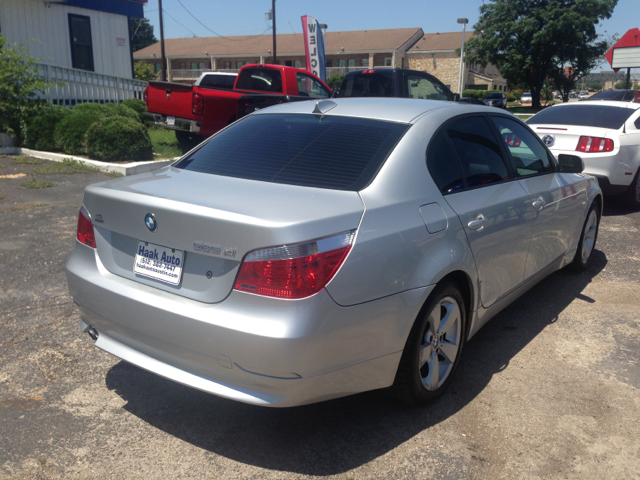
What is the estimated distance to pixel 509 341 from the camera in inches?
164

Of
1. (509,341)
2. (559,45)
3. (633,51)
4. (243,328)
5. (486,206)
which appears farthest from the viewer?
(559,45)

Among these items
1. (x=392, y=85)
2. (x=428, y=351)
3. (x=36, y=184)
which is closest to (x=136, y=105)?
(x=36, y=184)

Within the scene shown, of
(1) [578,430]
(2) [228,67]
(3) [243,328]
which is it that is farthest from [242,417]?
(2) [228,67]

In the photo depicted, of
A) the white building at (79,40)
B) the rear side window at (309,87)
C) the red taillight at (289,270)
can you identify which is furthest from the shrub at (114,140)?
the red taillight at (289,270)

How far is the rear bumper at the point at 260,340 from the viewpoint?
2.42 m

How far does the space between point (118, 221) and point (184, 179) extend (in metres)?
0.43

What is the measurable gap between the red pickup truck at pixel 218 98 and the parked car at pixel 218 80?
99 cm

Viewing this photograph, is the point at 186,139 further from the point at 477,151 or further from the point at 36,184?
the point at 477,151

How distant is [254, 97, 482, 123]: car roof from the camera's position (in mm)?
3430

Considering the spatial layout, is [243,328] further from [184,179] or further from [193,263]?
[184,179]

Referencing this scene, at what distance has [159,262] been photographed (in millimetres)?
2729

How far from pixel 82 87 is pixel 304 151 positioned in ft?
46.1

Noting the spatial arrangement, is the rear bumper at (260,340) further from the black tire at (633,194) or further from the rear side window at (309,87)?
the rear side window at (309,87)

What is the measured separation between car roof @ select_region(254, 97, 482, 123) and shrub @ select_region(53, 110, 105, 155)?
821 cm
